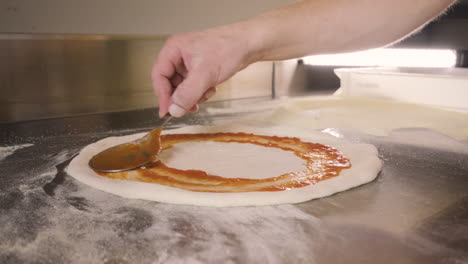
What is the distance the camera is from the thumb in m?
1.00

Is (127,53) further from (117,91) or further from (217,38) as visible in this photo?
(217,38)

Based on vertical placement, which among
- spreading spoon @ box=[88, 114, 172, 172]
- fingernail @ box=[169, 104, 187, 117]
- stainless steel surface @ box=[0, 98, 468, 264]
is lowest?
stainless steel surface @ box=[0, 98, 468, 264]

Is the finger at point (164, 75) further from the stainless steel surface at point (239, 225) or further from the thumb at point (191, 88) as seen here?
the stainless steel surface at point (239, 225)

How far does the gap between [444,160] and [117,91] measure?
1.32 metres

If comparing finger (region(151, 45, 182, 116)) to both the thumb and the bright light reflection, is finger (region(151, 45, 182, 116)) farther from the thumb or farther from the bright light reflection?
the bright light reflection

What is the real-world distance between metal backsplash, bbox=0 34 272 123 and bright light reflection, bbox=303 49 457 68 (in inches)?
37.4

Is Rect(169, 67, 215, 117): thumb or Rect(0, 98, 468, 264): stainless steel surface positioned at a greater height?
Rect(169, 67, 215, 117): thumb

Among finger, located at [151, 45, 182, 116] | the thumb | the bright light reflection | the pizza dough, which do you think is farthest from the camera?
the bright light reflection

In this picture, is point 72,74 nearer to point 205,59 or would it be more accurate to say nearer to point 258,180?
point 205,59

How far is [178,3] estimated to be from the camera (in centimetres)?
176

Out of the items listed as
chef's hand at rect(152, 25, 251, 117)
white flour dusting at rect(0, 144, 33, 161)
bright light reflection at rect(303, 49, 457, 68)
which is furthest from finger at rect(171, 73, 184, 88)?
bright light reflection at rect(303, 49, 457, 68)

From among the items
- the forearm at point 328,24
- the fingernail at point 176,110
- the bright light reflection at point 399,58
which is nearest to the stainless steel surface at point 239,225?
the fingernail at point 176,110

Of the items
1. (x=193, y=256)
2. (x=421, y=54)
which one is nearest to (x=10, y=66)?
(x=193, y=256)

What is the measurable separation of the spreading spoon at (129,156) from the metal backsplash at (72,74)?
726 mm
